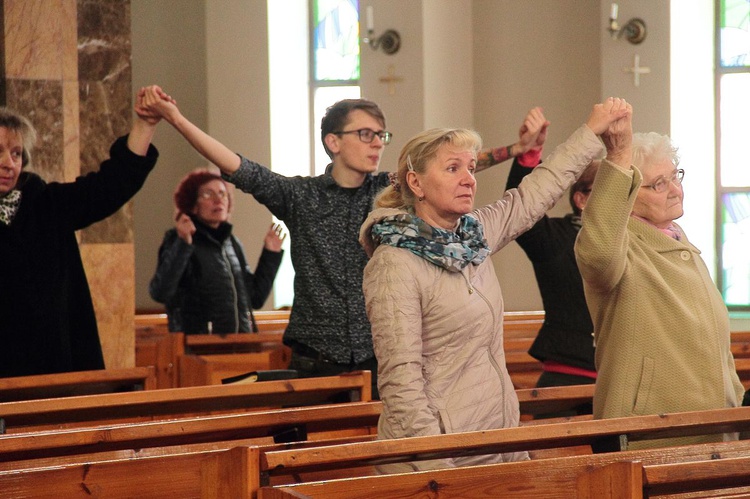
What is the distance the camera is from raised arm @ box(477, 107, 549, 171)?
3.12 meters

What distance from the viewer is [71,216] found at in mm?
3670

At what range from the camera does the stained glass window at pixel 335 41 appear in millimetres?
10570

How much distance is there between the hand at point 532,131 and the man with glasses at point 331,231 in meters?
0.63

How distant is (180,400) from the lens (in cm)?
323

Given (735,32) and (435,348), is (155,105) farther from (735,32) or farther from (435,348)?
(735,32)

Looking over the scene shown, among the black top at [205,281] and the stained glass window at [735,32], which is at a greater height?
the stained glass window at [735,32]

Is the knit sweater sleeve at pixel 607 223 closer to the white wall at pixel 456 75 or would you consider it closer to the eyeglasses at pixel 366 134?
the eyeglasses at pixel 366 134

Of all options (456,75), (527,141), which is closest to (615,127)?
(527,141)

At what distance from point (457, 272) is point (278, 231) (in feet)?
10.8

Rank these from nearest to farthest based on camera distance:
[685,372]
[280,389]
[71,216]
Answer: [685,372] < [280,389] < [71,216]

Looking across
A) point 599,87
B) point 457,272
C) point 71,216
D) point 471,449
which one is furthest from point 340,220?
point 599,87

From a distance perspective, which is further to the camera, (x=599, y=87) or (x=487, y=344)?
(x=599, y=87)

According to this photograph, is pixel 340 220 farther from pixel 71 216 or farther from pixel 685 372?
pixel 685 372

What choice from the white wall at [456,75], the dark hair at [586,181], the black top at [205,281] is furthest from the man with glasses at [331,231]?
the white wall at [456,75]
